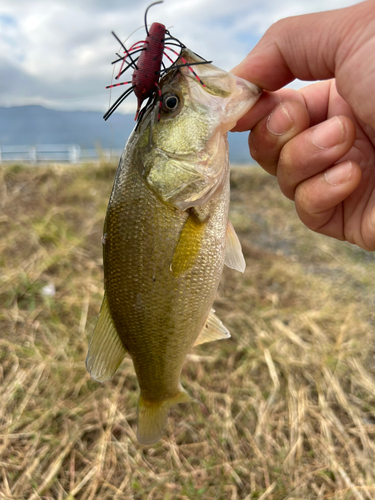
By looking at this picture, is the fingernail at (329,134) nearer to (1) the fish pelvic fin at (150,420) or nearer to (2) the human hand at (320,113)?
→ (2) the human hand at (320,113)

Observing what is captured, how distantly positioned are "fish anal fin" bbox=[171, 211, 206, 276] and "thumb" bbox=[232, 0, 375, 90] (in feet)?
2.27

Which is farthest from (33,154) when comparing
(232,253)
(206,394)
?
(232,253)

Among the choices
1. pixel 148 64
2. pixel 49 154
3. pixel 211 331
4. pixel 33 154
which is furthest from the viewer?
pixel 49 154

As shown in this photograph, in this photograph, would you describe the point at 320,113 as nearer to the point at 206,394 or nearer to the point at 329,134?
the point at 329,134

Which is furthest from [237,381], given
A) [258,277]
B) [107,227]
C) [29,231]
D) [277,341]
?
[29,231]

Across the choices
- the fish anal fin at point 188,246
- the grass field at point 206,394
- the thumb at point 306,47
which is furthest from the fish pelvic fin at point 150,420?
the thumb at point 306,47

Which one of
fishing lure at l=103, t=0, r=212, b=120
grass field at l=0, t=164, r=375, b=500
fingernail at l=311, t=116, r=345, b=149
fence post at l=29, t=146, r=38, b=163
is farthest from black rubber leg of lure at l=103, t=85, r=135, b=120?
fence post at l=29, t=146, r=38, b=163

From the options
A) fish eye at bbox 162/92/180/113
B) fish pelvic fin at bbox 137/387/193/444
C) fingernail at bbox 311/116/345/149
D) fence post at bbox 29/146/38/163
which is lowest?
fish pelvic fin at bbox 137/387/193/444

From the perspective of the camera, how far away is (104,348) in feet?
4.24

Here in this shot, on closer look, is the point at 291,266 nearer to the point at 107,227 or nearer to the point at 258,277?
the point at 258,277

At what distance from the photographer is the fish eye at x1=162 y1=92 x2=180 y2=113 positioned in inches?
47.1

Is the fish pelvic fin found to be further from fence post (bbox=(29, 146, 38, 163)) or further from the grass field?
fence post (bbox=(29, 146, 38, 163))

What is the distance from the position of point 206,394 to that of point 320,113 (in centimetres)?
220

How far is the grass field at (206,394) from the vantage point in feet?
7.52
